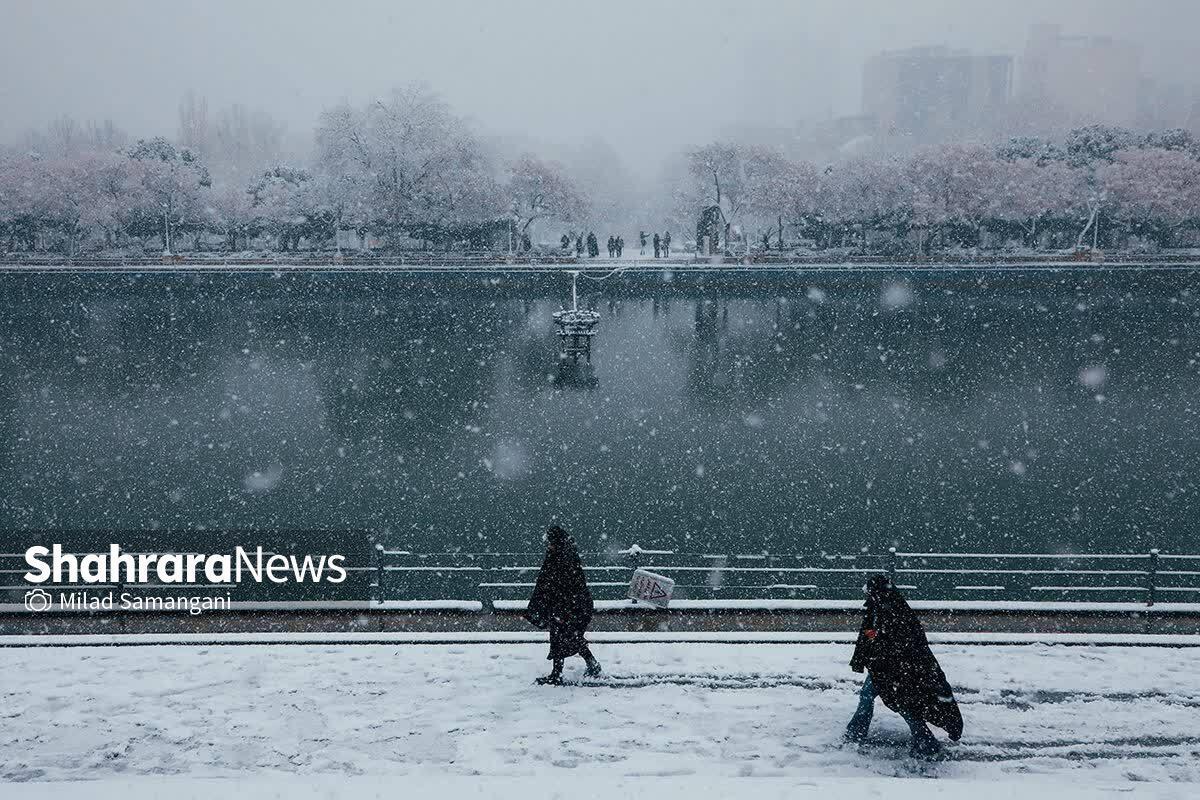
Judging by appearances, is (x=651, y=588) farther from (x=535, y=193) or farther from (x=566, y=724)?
(x=535, y=193)

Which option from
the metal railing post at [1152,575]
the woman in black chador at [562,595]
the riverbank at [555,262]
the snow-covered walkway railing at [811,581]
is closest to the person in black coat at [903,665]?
the woman in black chador at [562,595]

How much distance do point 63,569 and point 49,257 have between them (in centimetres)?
5070

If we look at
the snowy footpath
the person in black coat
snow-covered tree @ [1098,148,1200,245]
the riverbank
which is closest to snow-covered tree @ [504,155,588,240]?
the riverbank

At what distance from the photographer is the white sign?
35.7ft

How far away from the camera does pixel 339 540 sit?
20047 mm

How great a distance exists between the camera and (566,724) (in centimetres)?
837

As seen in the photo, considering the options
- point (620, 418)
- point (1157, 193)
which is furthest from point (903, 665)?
point (1157, 193)

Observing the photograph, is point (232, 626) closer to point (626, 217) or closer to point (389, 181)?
point (389, 181)

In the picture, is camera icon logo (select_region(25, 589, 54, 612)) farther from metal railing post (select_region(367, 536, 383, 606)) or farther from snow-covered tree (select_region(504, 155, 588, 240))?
snow-covered tree (select_region(504, 155, 588, 240))

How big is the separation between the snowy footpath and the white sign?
0.96 metres

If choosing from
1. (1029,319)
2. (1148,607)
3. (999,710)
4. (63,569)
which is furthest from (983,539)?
(1029,319)

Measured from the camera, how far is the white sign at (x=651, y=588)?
10.9 m

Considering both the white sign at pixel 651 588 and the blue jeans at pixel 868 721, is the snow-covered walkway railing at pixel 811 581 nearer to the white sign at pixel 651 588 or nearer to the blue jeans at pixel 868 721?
the white sign at pixel 651 588

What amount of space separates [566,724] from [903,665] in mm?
2801
